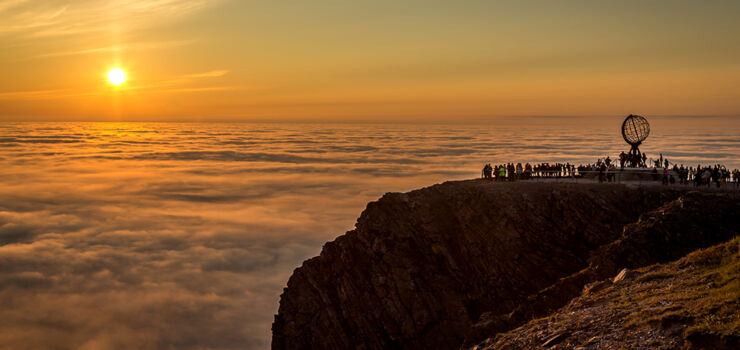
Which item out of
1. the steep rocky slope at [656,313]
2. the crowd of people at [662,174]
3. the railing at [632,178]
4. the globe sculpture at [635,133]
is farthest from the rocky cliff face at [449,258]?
the globe sculpture at [635,133]

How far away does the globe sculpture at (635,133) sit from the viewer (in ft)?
153

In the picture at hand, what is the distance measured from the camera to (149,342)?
243 feet

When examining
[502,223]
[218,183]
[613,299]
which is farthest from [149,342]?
[218,183]

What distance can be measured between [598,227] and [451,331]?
11193 mm

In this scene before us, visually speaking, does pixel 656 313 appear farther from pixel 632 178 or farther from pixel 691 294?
pixel 632 178

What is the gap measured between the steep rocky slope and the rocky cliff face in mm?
7971

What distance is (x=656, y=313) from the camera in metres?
17.1

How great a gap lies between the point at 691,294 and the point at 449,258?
18.8 metres

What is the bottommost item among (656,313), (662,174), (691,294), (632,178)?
(656,313)

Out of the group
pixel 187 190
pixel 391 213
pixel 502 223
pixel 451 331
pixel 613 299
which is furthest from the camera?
pixel 187 190

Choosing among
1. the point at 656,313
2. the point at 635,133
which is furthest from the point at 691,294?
the point at 635,133

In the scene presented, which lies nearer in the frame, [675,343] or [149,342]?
[675,343]

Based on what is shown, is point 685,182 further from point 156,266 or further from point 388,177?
point 388,177

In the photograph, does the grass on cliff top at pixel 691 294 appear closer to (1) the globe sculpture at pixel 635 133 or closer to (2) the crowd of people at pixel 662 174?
(2) the crowd of people at pixel 662 174
